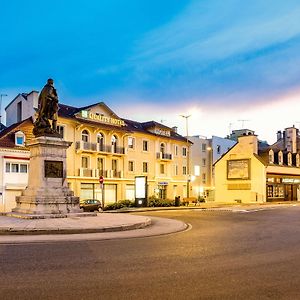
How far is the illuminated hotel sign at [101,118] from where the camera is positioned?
51.7 m

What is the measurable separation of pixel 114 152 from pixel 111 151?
67cm

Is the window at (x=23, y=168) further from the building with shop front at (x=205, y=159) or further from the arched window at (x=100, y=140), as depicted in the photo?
the building with shop front at (x=205, y=159)

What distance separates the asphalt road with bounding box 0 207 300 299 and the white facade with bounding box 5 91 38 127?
39338mm

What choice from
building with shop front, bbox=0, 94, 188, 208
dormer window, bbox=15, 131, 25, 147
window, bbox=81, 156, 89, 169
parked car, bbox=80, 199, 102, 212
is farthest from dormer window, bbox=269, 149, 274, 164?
dormer window, bbox=15, 131, 25, 147

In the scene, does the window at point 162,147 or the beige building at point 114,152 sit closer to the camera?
the beige building at point 114,152

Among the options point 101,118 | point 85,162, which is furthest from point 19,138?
point 101,118

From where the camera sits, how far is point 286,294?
662 centimetres

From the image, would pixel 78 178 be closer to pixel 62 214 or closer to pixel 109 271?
pixel 62 214

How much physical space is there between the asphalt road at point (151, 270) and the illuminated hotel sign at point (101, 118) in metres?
39.9

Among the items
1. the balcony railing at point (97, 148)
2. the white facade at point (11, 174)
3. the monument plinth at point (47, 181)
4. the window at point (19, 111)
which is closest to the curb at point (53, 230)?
the monument plinth at point (47, 181)

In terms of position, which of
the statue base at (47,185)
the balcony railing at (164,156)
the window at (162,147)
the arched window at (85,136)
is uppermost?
the arched window at (85,136)

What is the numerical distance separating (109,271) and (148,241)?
5119 mm

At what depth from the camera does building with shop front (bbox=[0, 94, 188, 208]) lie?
49156 mm

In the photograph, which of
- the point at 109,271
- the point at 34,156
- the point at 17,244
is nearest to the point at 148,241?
the point at 17,244
